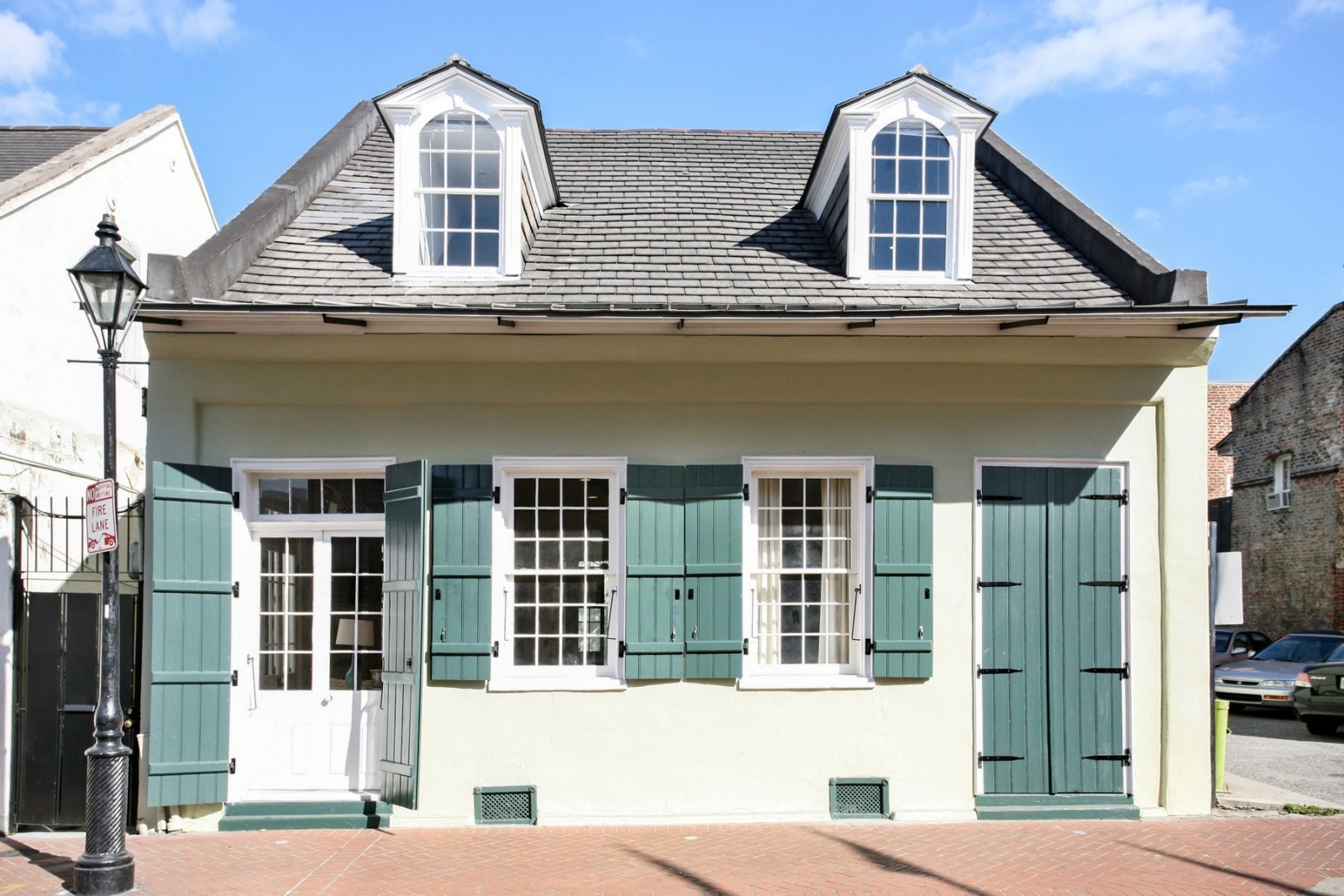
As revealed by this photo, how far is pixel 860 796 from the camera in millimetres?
8648

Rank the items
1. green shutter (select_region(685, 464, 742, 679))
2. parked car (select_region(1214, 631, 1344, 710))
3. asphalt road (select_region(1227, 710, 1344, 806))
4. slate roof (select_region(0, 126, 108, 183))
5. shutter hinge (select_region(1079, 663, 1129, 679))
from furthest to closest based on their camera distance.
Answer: parked car (select_region(1214, 631, 1344, 710))
slate roof (select_region(0, 126, 108, 183))
asphalt road (select_region(1227, 710, 1344, 806))
shutter hinge (select_region(1079, 663, 1129, 679))
green shutter (select_region(685, 464, 742, 679))

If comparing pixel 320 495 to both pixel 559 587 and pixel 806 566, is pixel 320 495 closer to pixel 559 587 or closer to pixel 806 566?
pixel 559 587

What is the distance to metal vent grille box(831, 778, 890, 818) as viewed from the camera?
8625 millimetres

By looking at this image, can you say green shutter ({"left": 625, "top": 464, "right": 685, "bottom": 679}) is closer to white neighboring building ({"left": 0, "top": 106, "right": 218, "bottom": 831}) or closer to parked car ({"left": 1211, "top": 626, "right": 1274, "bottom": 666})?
white neighboring building ({"left": 0, "top": 106, "right": 218, "bottom": 831})

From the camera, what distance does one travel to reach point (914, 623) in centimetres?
872

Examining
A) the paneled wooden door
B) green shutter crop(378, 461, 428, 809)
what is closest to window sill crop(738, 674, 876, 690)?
the paneled wooden door

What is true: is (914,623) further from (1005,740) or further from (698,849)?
(698,849)

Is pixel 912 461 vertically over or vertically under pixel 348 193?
under

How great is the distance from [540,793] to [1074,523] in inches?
197

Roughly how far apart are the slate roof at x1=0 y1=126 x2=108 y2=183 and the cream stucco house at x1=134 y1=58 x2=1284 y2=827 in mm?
6734

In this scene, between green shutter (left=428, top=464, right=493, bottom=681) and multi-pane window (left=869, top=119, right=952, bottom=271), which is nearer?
green shutter (left=428, top=464, right=493, bottom=681)

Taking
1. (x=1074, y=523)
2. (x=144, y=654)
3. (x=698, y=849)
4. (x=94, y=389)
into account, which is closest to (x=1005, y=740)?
(x=1074, y=523)

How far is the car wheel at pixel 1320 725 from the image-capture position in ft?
47.8

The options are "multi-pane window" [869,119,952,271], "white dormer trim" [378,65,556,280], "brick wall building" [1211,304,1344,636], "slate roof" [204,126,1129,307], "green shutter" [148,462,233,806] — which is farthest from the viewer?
"brick wall building" [1211,304,1344,636]
